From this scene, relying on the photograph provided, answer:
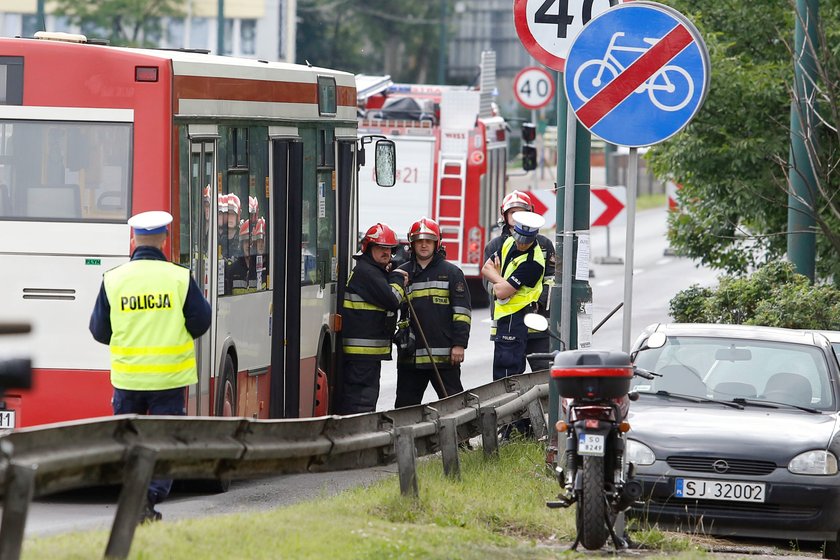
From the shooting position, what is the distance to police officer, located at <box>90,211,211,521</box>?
890cm

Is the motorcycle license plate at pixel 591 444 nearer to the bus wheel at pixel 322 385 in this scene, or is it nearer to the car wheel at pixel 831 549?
the car wheel at pixel 831 549

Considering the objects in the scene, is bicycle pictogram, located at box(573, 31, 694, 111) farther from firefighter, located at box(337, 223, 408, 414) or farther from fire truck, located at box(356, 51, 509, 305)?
fire truck, located at box(356, 51, 509, 305)

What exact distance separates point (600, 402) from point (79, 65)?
12.5ft

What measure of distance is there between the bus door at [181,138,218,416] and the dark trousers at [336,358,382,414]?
6.73 ft

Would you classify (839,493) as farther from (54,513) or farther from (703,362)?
(54,513)

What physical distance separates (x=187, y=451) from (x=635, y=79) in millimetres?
3194

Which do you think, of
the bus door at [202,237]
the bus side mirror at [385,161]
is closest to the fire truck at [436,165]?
the bus side mirror at [385,161]

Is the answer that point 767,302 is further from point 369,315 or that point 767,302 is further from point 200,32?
point 200,32

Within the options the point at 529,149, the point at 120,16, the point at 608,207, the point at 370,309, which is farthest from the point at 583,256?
the point at 120,16

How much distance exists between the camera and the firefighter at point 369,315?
1245 cm

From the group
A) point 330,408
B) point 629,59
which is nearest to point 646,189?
point 330,408

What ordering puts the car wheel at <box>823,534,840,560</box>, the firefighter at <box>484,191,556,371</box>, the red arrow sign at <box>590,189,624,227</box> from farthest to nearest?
the red arrow sign at <box>590,189,624,227</box> < the firefighter at <box>484,191,556,371</box> < the car wheel at <box>823,534,840,560</box>

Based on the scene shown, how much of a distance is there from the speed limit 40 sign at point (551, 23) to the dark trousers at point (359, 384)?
127 inches

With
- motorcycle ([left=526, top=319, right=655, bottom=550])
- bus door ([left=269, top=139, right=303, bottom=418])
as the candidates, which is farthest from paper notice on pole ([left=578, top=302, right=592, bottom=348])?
bus door ([left=269, top=139, right=303, bottom=418])
